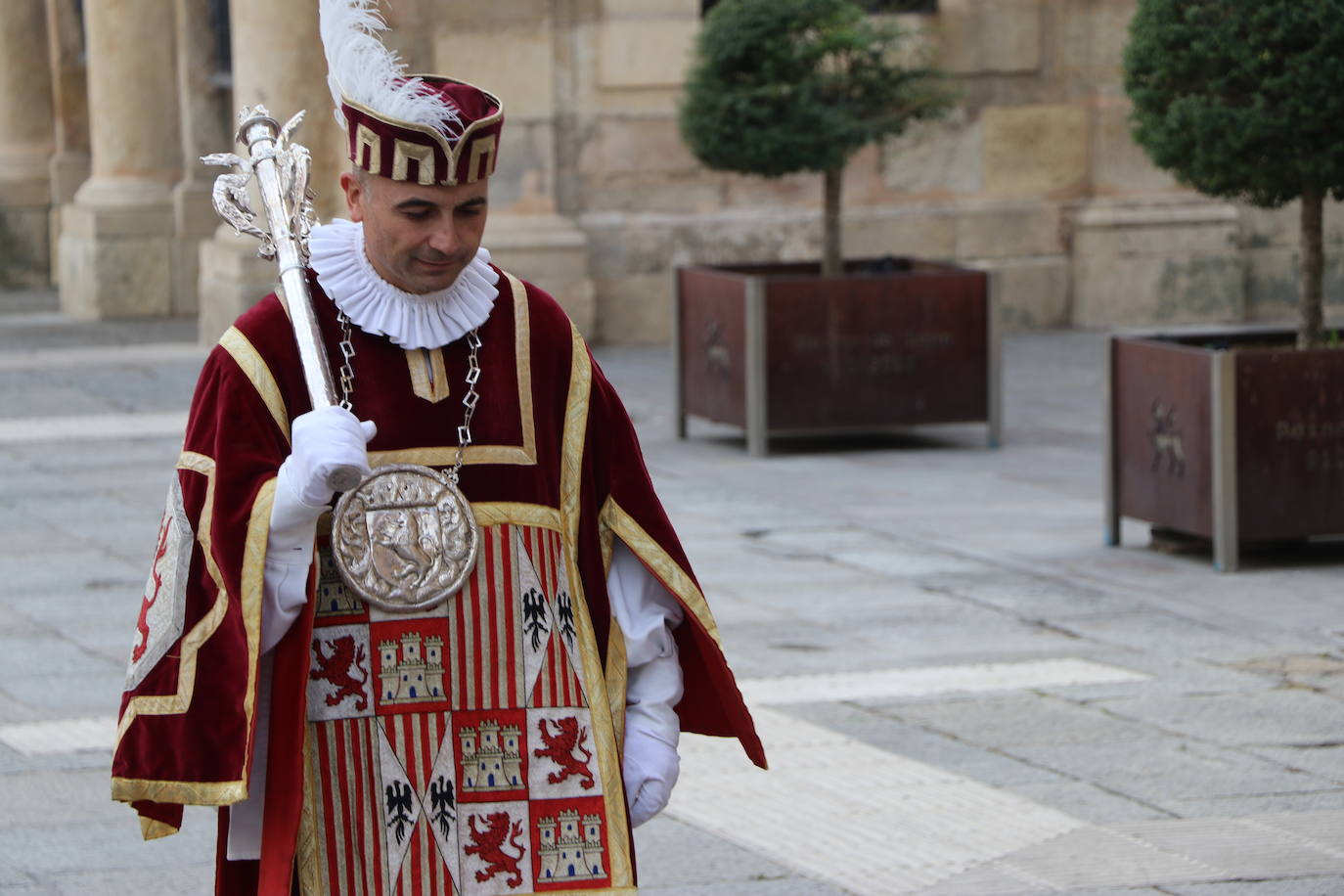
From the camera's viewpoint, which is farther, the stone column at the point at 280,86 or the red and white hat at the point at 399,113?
the stone column at the point at 280,86

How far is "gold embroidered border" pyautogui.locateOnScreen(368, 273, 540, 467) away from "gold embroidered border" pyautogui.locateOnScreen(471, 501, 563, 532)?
0.06 m

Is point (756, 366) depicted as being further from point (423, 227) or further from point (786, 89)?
point (423, 227)

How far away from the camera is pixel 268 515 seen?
111 inches

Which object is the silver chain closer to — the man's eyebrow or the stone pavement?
the man's eyebrow

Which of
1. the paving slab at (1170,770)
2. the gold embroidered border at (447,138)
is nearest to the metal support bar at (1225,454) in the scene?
the paving slab at (1170,770)

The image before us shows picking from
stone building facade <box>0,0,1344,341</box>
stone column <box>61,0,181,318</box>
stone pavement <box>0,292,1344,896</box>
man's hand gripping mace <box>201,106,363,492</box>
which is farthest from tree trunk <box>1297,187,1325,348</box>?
stone column <box>61,0,181,318</box>

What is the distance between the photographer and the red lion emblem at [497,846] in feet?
9.80

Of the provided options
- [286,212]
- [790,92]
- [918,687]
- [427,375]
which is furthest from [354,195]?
[790,92]

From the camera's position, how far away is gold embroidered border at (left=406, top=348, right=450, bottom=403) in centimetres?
299

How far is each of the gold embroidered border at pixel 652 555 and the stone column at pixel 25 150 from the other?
17.9 m

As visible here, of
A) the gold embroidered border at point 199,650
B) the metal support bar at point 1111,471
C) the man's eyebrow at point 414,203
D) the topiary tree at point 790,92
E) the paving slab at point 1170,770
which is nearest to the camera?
the gold embroidered border at point 199,650

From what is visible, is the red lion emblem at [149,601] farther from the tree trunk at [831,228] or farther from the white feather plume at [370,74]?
the tree trunk at [831,228]

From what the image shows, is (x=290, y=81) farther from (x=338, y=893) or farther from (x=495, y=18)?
(x=338, y=893)

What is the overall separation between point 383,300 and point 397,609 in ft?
1.35
